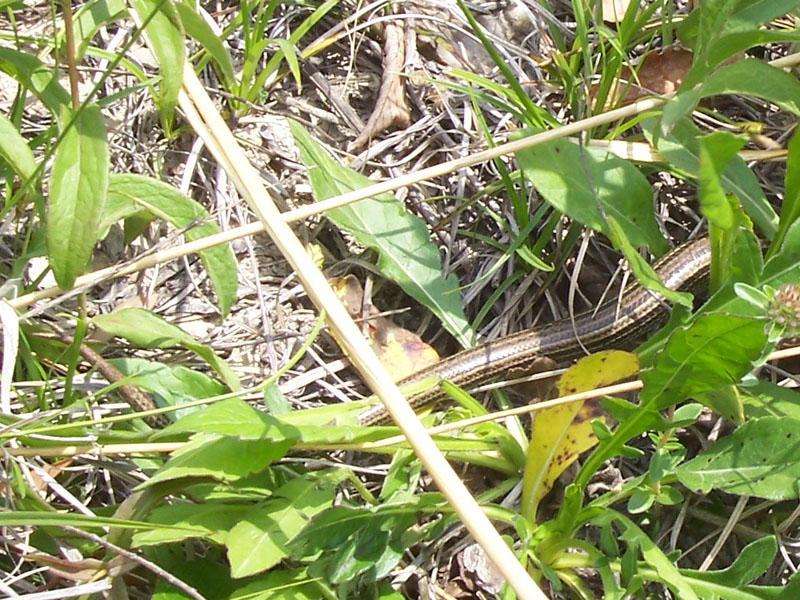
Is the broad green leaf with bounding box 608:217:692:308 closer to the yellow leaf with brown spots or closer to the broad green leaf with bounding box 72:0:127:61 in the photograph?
the yellow leaf with brown spots

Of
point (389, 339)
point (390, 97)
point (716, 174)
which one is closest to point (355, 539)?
point (389, 339)

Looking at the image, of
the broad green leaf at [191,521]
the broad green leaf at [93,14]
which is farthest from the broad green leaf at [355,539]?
the broad green leaf at [93,14]

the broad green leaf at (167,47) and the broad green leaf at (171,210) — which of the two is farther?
the broad green leaf at (171,210)

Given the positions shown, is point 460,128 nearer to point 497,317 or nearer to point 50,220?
point 497,317

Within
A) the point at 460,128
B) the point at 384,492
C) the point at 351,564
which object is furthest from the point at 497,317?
the point at 351,564

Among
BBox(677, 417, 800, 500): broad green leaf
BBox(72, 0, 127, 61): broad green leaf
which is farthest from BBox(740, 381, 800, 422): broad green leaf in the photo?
BBox(72, 0, 127, 61): broad green leaf

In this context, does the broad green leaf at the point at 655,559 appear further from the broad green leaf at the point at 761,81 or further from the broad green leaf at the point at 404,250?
the broad green leaf at the point at 761,81

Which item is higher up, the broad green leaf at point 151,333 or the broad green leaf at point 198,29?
the broad green leaf at point 198,29
